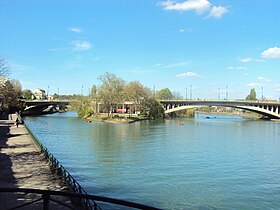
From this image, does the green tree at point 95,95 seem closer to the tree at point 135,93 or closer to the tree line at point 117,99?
the tree line at point 117,99

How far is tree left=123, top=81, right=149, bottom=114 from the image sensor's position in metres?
96.8

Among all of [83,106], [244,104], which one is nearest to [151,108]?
[83,106]

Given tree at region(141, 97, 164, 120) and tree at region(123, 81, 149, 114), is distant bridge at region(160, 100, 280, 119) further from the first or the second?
tree at region(123, 81, 149, 114)

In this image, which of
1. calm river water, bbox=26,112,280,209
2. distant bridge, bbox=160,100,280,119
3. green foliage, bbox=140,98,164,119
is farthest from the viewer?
distant bridge, bbox=160,100,280,119

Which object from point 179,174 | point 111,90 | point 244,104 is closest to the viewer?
point 179,174

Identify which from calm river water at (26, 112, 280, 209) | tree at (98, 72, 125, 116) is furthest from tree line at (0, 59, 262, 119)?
calm river water at (26, 112, 280, 209)

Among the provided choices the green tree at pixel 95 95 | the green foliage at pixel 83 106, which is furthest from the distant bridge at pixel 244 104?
the green foliage at pixel 83 106

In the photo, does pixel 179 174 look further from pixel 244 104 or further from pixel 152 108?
pixel 244 104

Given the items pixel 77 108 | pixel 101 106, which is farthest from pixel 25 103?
pixel 101 106

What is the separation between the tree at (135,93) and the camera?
318 feet

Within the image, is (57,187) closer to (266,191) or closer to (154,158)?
(266,191)

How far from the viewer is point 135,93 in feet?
324

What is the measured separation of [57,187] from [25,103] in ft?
361

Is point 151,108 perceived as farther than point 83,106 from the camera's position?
No
